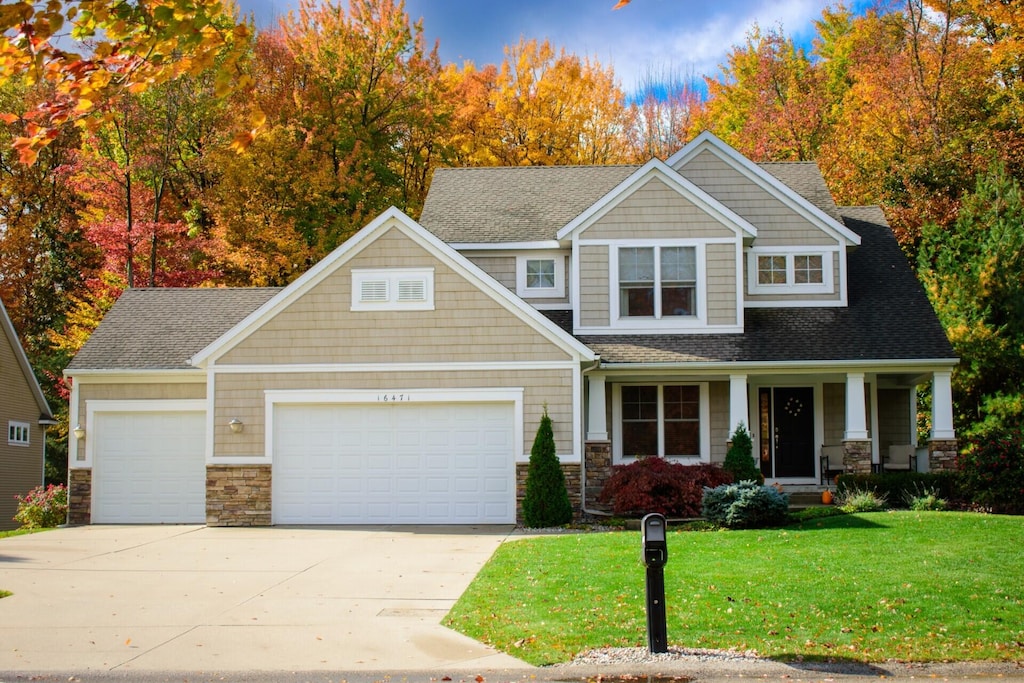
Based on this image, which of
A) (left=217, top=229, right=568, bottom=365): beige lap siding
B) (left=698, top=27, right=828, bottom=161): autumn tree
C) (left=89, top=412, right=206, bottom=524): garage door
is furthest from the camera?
(left=698, top=27, right=828, bottom=161): autumn tree

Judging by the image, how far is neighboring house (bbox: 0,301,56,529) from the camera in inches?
1115

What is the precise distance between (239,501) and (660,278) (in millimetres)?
9062

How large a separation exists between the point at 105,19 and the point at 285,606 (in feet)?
20.3

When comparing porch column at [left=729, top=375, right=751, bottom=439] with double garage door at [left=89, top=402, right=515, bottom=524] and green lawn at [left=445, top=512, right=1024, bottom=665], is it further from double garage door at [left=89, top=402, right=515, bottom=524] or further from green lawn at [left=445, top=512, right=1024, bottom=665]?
green lawn at [left=445, top=512, right=1024, bottom=665]

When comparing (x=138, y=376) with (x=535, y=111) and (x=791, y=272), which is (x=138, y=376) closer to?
(x=791, y=272)

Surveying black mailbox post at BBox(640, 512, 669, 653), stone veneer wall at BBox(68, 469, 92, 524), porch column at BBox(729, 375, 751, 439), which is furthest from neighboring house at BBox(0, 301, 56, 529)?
black mailbox post at BBox(640, 512, 669, 653)

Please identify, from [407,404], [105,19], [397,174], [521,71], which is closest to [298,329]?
[407,404]

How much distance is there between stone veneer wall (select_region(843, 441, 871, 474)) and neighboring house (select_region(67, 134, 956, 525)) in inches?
1.5

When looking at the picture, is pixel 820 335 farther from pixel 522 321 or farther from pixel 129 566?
pixel 129 566

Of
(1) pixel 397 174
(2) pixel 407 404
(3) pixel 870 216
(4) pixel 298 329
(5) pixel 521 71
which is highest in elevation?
(5) pixel 521 71

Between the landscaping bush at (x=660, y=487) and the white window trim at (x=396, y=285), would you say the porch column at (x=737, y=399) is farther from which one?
the white window trim at (x=396, y=285)

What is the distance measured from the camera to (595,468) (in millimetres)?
20344

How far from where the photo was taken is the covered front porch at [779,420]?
809 inches

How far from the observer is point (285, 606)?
11.1 meters
